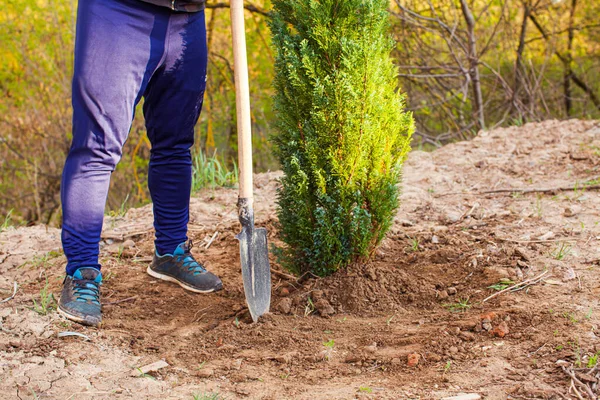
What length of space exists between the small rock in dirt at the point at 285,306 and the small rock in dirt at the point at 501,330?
3.23 ft

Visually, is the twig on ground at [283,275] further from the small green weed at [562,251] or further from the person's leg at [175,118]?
the small green weed at [562,251]

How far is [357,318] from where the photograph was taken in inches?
119

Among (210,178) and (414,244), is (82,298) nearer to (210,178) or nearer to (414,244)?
(414,244)

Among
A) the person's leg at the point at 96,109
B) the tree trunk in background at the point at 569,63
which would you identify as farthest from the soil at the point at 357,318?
the tree trunk in background at the point at 569,63

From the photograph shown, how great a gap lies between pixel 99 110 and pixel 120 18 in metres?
0.44

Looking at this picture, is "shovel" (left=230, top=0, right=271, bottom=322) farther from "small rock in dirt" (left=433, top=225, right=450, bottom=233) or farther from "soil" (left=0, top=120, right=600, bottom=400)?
"small rock in dirt" (left=433, top=225, right=450, bottom=233)

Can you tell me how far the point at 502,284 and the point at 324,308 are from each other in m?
0.90

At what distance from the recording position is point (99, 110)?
9.62 feet

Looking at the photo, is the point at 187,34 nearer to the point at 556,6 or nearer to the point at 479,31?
the point at 479,31

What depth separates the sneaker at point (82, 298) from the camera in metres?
2.98

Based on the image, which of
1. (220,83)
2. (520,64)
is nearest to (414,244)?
(220,83)

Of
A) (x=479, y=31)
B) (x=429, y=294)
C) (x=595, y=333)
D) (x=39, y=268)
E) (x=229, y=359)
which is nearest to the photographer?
(x=595, y=333)

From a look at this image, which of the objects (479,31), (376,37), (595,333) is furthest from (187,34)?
(479,31)

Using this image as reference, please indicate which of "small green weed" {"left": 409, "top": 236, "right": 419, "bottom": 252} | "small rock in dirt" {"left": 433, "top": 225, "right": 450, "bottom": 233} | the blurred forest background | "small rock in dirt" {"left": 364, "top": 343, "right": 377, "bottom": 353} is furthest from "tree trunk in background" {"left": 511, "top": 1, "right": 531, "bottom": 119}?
"small rock in dirt" {"left": 364, "top": 343, "right": 377, "bottom": 353}
